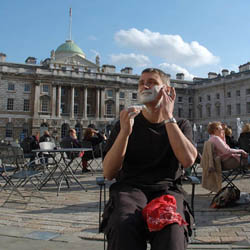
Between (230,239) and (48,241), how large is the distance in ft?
6.80

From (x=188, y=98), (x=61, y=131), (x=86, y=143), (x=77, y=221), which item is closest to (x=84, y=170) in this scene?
(x=86, y=143)

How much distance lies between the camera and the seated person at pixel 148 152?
2240 mm

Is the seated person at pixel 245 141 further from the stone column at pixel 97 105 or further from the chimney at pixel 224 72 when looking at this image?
the chimney at pixel 224 72

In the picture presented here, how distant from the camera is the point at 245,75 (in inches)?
1806

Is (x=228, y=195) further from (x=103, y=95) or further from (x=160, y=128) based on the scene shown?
(x=103, y=95)

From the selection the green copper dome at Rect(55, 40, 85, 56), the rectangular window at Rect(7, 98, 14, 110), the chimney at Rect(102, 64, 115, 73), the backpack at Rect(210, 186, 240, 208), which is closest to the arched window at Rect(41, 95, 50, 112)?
the rectangular window at Rect(7, 98, 14, 110)

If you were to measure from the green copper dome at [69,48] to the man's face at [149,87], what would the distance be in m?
56.5

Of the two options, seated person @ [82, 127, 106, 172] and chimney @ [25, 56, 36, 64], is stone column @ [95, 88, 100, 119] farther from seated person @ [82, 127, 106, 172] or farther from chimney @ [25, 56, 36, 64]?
seated person @ [82, 127, 106, 172]

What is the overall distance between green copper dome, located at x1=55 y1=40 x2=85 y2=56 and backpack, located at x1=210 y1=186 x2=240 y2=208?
180ft

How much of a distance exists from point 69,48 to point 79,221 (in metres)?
55.7

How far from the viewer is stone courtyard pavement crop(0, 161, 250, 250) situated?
3.36 metres

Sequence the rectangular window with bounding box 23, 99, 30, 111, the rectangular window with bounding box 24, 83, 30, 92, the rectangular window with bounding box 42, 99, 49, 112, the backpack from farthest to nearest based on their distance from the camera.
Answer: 1. the rectangular window with bounding box 42, 99, 49, 112
2. the rectangular window with bounding box 23, 99, 30, 111
3. the rectangular window with bounding box 24, 83, 30, 92
4. the backpack

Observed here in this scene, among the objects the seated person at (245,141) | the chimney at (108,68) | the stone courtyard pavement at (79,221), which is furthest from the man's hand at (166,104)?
the chimney at (108,68)

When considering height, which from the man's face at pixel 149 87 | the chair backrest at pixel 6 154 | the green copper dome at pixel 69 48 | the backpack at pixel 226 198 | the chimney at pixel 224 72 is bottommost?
the backpack at pixel 226 198
